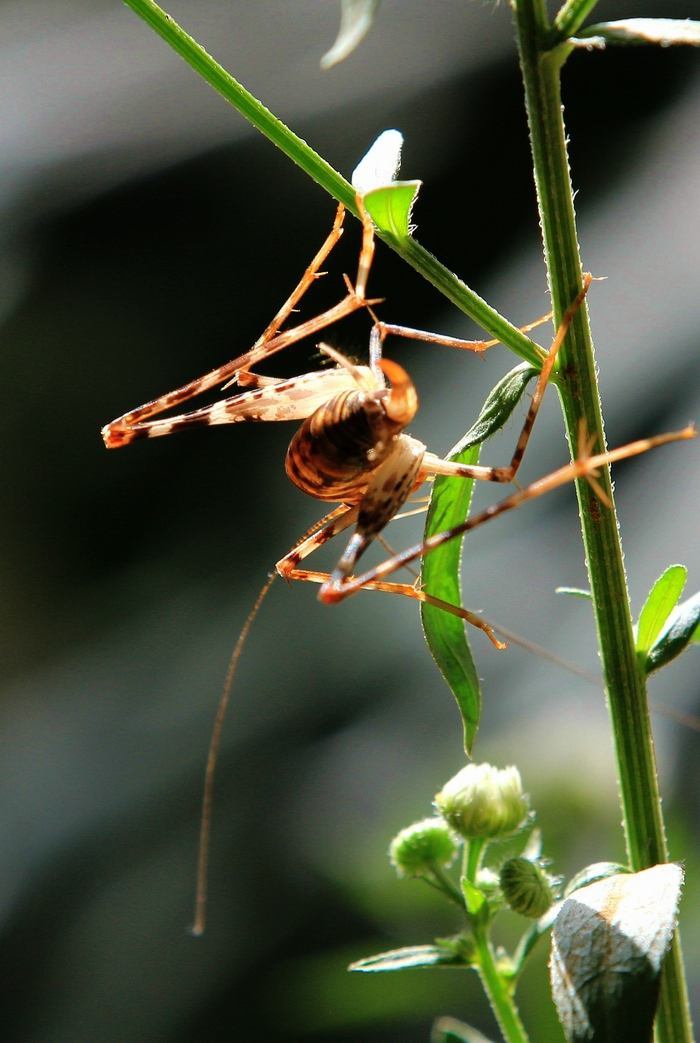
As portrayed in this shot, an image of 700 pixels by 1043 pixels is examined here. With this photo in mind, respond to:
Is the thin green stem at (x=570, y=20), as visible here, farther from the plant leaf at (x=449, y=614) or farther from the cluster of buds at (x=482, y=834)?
the cluster of buds at (x=482, y=834)

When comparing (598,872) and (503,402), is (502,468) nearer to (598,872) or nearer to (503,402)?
(503,402)

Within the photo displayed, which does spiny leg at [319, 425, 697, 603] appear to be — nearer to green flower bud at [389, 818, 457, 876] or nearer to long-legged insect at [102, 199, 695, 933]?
long-legged insect at [102, 199, 695, 933]

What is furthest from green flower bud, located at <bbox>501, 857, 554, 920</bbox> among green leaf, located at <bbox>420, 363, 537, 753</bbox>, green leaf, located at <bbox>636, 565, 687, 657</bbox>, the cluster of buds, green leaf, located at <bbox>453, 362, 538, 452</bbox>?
green leaf, located at <bbox>453, 362, 538, 452</bbox>

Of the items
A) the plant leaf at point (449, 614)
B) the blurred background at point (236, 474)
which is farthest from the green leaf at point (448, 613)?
the blurred background at point (236, 474)

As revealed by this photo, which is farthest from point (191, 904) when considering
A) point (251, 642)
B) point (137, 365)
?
point (137, 365)

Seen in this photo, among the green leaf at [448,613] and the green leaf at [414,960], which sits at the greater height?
the green leaf at [448,613]

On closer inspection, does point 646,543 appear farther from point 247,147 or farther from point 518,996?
point 247,147

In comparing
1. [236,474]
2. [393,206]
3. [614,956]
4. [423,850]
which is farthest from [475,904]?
[236,474]
